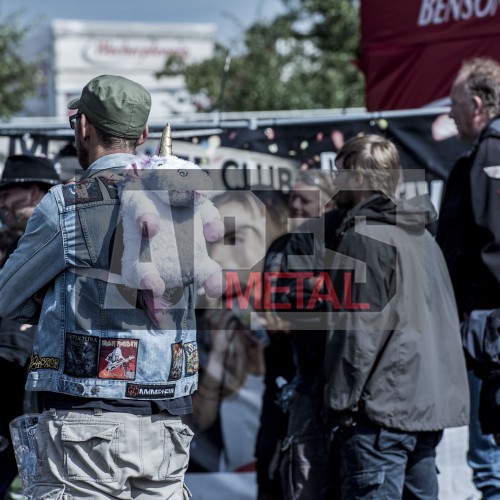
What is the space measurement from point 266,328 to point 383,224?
1402 mm

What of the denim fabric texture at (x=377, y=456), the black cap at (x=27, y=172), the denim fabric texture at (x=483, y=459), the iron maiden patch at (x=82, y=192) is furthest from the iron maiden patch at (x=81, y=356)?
the denim fabric texture at (x=483, y=459)

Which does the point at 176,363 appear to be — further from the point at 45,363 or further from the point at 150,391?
the point at 45,363

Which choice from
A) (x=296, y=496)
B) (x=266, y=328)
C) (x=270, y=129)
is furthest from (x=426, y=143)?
(x=296, y=496)

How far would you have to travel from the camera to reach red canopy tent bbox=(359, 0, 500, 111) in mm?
5895

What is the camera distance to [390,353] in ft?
11.9

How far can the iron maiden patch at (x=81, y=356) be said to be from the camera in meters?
2.69

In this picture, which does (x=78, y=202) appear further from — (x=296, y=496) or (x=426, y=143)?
(x=426, y=143)

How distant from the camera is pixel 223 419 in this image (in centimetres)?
573

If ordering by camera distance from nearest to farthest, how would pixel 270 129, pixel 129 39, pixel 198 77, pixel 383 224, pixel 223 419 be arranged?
pixel 383 224
pixel 270 129
pixel 223 419
pixel 198 77
pixel 129 39

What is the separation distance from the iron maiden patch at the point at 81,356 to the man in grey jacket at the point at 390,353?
4.10ft

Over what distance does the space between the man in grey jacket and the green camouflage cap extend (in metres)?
1.22

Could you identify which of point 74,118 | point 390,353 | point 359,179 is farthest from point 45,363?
point 359,179

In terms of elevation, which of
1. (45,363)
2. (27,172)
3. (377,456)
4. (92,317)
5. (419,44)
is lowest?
(377,456)

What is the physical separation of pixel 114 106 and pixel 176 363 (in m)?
0.82
